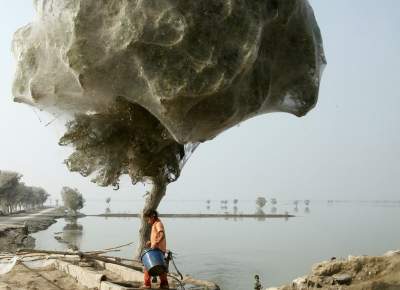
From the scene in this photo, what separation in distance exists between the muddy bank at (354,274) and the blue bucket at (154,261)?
4589 millimetres

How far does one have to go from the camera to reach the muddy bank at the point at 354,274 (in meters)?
10.7

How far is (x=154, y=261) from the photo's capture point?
25.6 ft

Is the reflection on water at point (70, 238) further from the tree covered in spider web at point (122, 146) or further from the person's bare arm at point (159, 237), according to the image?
the person's bare arm at point (159, 237)

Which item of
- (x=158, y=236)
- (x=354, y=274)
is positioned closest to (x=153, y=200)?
(x=158, y=236)

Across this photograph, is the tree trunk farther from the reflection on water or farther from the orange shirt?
the reflection on water

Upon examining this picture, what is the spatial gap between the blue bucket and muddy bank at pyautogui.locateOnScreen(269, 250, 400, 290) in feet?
15.1

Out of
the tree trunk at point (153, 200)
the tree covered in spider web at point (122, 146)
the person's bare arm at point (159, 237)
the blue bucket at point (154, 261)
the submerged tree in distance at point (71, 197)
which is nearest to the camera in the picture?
the blue bucket at point (154, 261)

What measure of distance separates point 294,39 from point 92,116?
410cm

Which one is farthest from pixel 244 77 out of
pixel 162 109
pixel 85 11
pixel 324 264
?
pixel 324 264

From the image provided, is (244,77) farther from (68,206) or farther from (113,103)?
(68,206)

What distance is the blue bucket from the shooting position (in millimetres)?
7809

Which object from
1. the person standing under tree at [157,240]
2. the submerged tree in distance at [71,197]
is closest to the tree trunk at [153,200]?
the person standing under tree at [157,240]

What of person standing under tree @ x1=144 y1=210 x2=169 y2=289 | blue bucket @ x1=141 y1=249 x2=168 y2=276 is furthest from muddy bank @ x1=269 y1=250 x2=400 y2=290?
blue bucket @ x1=141 y1=249 x2=168 y2=276

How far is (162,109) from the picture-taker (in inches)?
258
